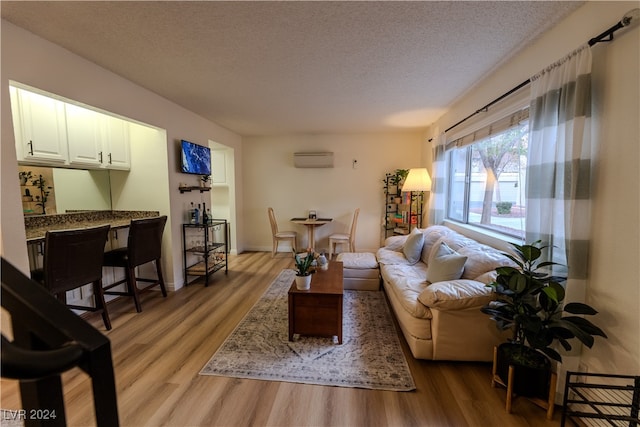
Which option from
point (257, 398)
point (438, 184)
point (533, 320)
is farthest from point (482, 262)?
point (257, 398)

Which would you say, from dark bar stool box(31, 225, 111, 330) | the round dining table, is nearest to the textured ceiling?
dark bar stool box(31, 225, 111, 330)

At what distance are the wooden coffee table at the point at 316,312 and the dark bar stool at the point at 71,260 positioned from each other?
168cm

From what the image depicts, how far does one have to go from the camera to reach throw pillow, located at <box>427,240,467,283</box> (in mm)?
2293

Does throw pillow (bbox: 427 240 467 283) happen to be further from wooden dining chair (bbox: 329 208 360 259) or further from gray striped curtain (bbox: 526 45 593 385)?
wooden dining chair (bbox: 329 208 360 259)

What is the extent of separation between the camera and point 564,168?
154 centimetres

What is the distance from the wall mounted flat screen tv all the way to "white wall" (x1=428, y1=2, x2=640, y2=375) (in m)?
3.76

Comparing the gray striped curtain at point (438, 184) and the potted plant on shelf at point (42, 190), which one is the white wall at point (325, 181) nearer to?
the gray striped curtain at point (438, 184)

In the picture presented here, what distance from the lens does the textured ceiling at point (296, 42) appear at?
1.60 metres

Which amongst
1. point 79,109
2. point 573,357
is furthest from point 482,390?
point 79,109

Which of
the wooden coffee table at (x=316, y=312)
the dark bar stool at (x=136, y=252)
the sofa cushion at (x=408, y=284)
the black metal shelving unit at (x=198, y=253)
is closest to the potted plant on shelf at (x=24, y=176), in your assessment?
the dark bar stool at (x=136, y=252)

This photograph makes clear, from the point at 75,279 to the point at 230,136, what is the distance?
3353mm

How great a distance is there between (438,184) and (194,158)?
3.45m

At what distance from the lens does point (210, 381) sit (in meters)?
1.79

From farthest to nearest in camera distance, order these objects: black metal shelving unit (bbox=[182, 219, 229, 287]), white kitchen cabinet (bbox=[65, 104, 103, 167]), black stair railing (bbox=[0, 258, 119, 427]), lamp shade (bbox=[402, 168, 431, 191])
Answer: 1. lamp shade (bbox=[402, 168, 431, 191])
2. black metal shelving unit (bbox=[182, 219, 229, 287])
3. white kitchen cabinet (bbox=[65, 104, 103, 167])
4. black stair railing (bbox=[0, 258, 119, 427])
